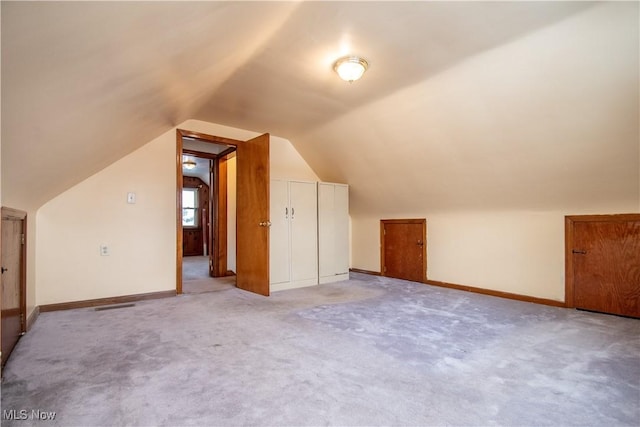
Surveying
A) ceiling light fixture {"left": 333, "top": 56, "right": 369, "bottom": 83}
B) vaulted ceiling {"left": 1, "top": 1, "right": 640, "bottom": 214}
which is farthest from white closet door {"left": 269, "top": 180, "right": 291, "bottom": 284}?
ceiling light fixture {"left": 333, "top": 56, "right": 369, "bottom": 83}

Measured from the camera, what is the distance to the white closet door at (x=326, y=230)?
4.52 meters

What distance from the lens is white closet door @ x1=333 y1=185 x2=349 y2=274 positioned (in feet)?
15.4

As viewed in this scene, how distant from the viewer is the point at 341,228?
15.6 ft

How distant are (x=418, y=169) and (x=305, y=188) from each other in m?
1.51

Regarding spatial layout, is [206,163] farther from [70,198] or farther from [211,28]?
[211,28]

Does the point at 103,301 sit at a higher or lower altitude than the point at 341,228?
lower

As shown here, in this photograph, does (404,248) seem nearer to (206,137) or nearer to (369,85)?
(369,85)

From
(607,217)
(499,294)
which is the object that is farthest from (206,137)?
(607,217)

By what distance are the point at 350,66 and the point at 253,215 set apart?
2163 millimetres

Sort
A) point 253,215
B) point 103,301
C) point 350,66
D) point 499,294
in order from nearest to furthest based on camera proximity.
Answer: point 350,66 → point 103,301 → point 499,294 → point 253,215

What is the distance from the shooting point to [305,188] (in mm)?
4398

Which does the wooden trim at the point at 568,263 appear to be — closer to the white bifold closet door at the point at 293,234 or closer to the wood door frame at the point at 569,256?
the wood door frame at the point at 569,256

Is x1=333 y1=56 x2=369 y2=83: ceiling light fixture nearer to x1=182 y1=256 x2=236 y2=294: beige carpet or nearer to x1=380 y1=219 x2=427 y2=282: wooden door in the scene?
x1=380 y1=219 x2=427 y2=282: wooden door
